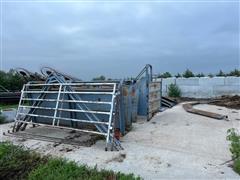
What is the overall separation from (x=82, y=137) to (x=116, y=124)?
760mm

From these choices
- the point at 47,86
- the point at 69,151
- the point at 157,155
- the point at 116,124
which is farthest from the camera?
the point at 47,86

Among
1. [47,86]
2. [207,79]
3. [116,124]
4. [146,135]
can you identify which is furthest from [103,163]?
[207,79]

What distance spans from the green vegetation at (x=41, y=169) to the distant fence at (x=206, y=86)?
9.89 meters

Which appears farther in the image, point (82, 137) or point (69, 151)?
point (82, 137)

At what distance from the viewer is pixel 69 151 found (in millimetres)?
4191

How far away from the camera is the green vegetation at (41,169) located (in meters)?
2.91

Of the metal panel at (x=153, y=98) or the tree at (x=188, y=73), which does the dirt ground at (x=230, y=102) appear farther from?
the metal panel at (x=153, y=98)

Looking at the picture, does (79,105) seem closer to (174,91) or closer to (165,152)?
(165,152)

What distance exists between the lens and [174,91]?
12594 mm

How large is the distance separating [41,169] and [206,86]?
10418 millimetres

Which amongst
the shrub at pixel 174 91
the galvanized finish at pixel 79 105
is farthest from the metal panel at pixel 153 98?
the shrub at pixel 174 91

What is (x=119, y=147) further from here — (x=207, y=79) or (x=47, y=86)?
(x=207, y=79)

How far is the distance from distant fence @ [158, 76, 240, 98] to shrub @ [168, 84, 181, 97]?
0.19 metres

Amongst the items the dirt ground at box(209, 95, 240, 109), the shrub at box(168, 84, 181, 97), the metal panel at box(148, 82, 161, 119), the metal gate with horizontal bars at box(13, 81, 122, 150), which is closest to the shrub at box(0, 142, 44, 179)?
the metal gate with horizontal bars at box(13, 81, 122, 150)
